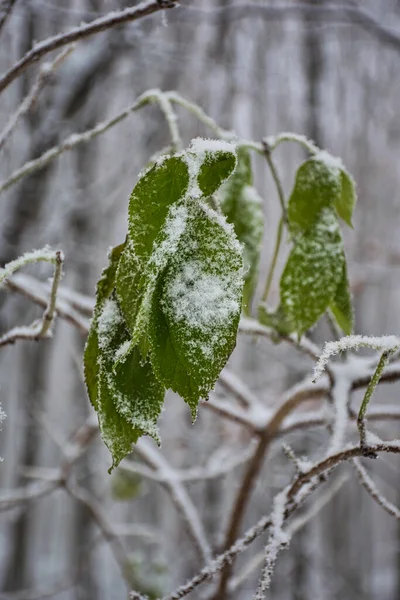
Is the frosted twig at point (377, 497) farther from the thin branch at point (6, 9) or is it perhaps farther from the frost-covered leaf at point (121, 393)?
the thin branch at point (6, 9)

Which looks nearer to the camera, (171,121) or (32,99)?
(171,121)

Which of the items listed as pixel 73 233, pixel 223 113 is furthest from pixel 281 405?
pixel 223 113

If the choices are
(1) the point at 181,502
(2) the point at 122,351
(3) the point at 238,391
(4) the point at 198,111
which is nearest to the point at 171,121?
(4) the point at 198,111

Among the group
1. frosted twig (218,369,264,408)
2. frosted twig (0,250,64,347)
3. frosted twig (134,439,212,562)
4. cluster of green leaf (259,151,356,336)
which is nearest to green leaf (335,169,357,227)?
cluster of green leaf (259,151,356,336)

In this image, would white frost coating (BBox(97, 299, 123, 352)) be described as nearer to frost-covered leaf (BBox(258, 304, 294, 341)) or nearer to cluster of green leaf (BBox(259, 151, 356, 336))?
cluster of green leaf (BBox(259, 151, 356, 336))

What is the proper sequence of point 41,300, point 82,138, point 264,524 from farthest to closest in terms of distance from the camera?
1. point 41,300
2. point 82,138
3. point 264,524

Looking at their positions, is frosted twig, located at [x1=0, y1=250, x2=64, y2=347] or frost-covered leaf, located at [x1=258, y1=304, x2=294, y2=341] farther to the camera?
frost-covered leaf, located at [x1=258, y1=304, x2=294, y2=341]

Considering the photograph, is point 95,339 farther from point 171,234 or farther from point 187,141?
point 187,141

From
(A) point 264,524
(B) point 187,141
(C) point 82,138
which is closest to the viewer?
(A) point 264,524
